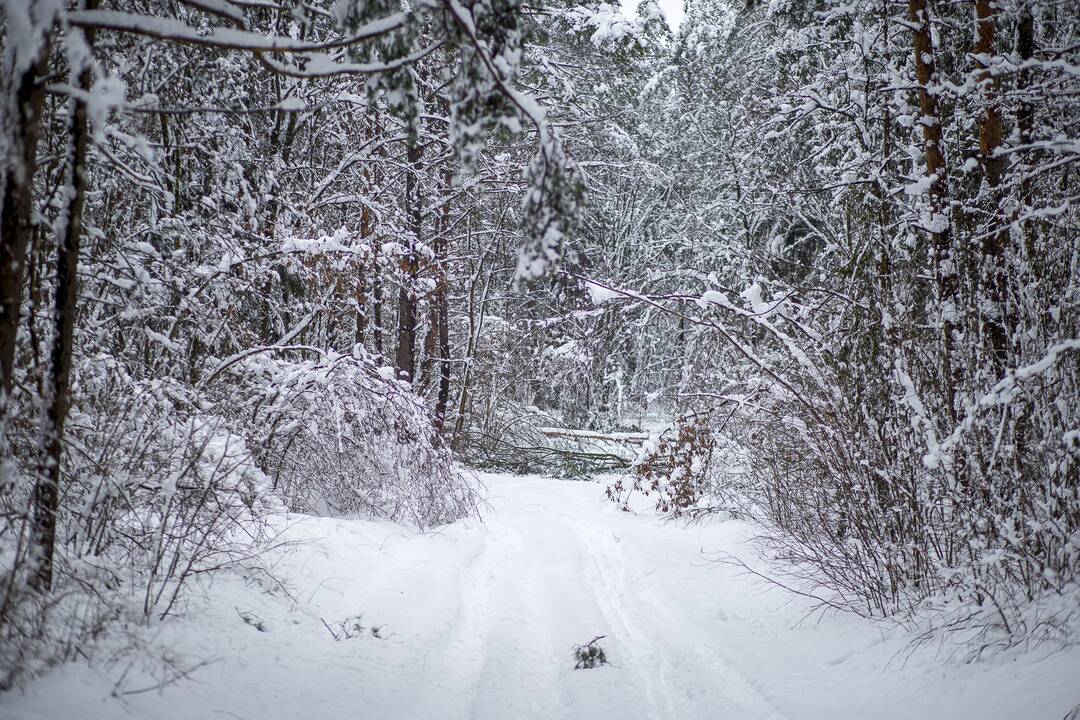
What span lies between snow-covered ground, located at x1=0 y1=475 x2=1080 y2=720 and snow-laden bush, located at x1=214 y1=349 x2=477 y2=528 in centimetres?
89

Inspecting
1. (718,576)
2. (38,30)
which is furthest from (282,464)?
(38,30)

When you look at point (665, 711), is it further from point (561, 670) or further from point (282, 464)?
point (282, 464)

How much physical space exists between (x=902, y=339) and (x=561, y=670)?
3306 mm

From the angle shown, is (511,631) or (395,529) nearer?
(511,631)

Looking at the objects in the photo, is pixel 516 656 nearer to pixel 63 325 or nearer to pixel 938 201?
pixel 63 325

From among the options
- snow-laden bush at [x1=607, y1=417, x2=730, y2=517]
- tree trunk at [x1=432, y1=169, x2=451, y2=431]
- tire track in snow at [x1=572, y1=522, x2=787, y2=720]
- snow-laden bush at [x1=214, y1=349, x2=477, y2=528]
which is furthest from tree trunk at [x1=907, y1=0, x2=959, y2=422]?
tree trunk at [x1=432, y1=169, x2=451, y2=431]

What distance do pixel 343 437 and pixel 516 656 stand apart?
370cm

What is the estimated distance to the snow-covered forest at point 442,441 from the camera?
10.1ft

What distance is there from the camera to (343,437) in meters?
7.16

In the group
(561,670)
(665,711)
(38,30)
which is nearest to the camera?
(38,30)

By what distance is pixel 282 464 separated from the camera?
23.0 ft

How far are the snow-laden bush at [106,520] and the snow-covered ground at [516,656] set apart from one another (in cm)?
21

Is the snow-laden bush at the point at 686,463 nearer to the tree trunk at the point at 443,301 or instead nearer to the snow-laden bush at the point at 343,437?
the snow-laden bush at the point at 343,437

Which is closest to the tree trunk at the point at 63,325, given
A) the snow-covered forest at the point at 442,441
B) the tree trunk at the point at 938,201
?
the snow-covered forest at the point at 442,441
